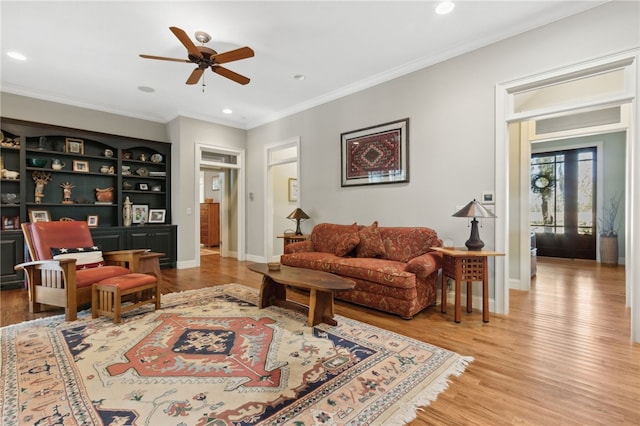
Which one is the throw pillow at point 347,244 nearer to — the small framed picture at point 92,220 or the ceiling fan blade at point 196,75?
the ceiling fan blade at point 196,75

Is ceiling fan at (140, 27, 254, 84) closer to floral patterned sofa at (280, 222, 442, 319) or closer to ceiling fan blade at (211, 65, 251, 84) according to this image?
ceiling fan blade at (211, 65, 251, 84)

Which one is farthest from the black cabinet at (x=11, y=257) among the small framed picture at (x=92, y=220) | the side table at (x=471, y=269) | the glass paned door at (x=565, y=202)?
the glass paned door at (x=565, y=202)


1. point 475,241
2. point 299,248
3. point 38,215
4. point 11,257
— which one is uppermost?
point 38,215

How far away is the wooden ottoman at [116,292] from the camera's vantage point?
2.85m

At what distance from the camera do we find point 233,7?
2820 mm

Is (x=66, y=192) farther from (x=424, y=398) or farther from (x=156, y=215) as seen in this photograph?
(x=424, y=398)

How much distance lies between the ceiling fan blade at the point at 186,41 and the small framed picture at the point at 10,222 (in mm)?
4039

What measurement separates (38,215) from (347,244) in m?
4.86

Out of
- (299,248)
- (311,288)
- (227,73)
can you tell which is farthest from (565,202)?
(227,73)

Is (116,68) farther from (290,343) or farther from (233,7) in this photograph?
(290,343)

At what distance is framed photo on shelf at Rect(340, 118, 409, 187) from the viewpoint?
Answer: 404cm

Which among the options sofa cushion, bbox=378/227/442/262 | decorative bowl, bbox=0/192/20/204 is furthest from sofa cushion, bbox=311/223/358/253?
decorative bowl, bbox=0/192/20/204

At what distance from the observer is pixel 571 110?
2775 millimetres

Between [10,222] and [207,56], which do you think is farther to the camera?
[10,222]
